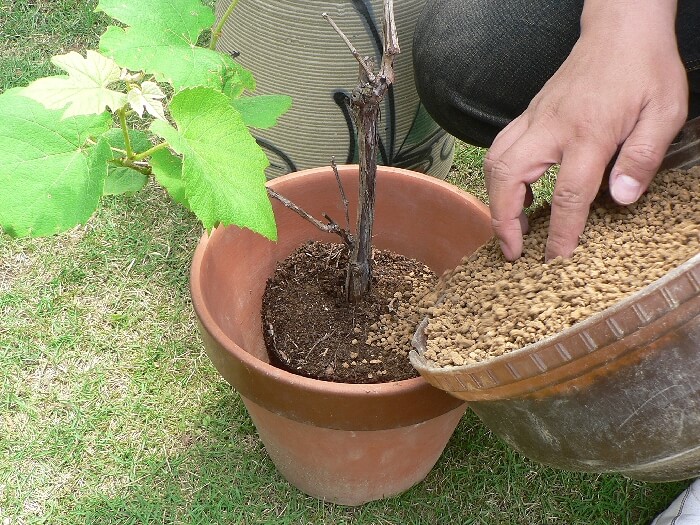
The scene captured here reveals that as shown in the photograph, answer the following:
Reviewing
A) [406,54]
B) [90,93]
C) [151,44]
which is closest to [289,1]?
[406,54]

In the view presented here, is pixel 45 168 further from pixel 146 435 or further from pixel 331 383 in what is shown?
pixel 146 435

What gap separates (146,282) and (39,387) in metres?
0.34

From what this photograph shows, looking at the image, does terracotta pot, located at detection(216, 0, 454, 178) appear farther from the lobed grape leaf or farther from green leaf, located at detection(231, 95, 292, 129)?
the lobed grape leaf

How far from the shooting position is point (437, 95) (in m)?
1.39

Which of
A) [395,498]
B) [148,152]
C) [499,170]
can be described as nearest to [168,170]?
[148,152]

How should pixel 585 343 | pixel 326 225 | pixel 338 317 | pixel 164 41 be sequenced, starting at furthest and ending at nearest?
1. pixel 338 317
2. pixel 326 225
3. pixel 164 41
4. pixel 585 343

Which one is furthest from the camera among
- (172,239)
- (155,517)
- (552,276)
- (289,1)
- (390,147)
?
(172,239)

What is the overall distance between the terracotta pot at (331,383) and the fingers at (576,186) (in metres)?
0.30

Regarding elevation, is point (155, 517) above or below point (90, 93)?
below

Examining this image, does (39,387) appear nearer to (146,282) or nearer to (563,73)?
(146,282)

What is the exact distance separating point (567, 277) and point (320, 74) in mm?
839

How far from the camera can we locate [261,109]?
96 centimetres

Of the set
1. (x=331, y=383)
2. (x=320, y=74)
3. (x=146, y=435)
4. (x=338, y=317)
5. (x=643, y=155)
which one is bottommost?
(x=146, y=435)

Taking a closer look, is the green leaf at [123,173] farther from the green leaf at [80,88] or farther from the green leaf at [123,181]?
the green leaf at [80,88]
